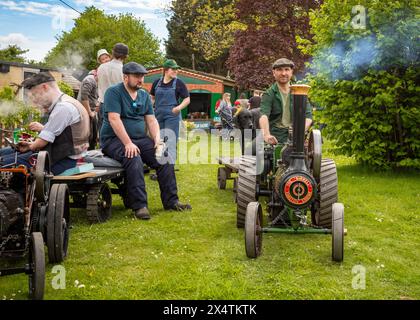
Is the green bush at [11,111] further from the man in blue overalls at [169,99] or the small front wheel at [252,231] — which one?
the small front wheel at [252,231]

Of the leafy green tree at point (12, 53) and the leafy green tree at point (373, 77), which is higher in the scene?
the leafy green tree at point (12, 53)

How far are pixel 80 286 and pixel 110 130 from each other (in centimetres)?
Answer: 292

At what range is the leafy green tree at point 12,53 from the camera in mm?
44825

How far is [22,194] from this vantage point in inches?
165

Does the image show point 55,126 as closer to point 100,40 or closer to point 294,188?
point 294,188

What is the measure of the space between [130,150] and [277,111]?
1.78 m

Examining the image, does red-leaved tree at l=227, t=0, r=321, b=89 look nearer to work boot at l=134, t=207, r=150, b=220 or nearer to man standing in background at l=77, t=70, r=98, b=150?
man standing in background at l=77, t=70, r=98, b=150

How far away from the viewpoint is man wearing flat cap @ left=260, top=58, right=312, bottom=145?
591cm

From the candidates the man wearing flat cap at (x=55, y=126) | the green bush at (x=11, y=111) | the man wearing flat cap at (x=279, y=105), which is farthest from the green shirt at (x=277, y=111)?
the green bush at (x=11, y=111)

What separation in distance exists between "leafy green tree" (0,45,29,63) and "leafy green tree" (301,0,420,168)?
39.5m

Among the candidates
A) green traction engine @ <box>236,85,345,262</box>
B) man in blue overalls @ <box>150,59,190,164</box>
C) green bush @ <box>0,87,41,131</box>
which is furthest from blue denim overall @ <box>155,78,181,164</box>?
green traction engine @ <box>236,85,345,262</box>

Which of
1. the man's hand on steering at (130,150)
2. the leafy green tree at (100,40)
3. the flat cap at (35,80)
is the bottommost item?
the man's hand on steering at (130,150)

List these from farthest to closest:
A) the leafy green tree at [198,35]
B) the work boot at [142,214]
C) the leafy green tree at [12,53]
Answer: the leafy green tree at [12,53], the leafy green tree at [198,35], the work boot at [142,214]

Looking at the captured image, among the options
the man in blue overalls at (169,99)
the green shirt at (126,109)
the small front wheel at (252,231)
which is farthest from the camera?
the man in blue overalls at (169,99)
